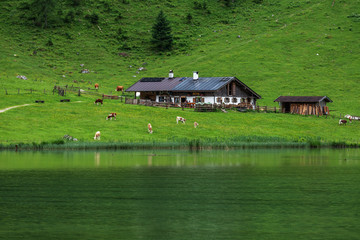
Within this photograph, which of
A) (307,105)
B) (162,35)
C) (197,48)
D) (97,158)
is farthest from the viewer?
(162,35)

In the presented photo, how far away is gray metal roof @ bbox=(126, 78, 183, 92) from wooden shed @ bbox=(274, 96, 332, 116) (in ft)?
75.8

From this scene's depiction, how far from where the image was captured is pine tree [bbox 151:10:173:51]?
160 m

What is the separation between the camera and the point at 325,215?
Result: 2367 centimetres

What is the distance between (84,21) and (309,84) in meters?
79.5

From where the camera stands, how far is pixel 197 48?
507 ft

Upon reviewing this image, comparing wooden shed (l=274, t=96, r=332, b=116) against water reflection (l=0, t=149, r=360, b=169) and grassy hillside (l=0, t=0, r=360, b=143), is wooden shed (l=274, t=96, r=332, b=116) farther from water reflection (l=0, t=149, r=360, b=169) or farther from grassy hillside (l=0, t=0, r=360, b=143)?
water reflection (l=0, t=149, r=360, b=169)

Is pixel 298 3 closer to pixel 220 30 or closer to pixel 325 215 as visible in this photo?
pixel 220 30

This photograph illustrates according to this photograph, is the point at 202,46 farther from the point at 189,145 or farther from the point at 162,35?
the point at 189,145

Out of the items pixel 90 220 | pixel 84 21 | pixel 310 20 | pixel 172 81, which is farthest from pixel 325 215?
pixel 84 21

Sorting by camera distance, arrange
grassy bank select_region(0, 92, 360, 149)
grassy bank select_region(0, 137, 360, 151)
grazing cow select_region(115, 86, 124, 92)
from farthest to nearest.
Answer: grazing cow select_region(115, 86, 124, 92) < grassy bank select_region(0, 92, 360, 149) < grassy bank select_region(0, 137, 360, 151)

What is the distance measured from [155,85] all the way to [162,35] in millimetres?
47664

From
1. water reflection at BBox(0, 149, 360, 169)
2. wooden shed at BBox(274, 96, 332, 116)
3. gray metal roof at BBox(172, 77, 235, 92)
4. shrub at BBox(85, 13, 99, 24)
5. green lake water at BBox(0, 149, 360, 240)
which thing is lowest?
green lake water at BBox(0, 149, 360, 240)

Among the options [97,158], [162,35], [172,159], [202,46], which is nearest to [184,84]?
[202,46]

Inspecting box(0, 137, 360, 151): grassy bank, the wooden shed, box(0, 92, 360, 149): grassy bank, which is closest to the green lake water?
box(0, 137, 360, 151): grassy bank
